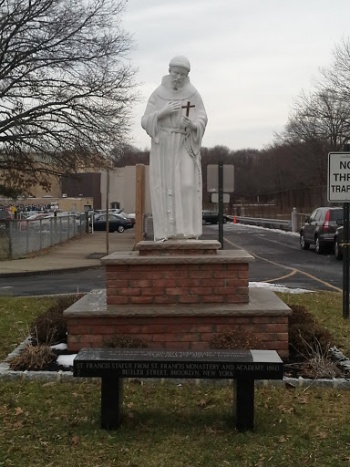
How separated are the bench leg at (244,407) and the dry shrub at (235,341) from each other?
1482 mm

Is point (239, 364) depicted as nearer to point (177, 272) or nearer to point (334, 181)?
point (177, 272)

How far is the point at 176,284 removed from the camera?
684 cm

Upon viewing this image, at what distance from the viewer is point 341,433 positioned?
4734mm

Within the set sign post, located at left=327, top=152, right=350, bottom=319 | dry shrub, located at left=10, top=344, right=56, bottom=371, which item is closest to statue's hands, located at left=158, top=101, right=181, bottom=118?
sign post, located at left=327, top=152, right=350, bottom=319

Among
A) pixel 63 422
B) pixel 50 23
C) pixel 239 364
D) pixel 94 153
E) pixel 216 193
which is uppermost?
pixel 50 23

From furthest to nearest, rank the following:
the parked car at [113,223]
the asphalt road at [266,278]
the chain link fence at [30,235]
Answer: the parked car at [113,223]
the chain link fence at [30,235]
the asphalt road at [266,278]

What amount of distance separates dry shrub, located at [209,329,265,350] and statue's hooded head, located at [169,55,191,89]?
299 centimetres

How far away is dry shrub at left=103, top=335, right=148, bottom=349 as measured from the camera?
6.39 metres

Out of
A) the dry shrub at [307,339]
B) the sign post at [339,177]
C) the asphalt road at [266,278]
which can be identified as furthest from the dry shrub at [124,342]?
the asphalt road at [266,278]

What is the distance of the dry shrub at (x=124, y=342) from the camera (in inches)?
252

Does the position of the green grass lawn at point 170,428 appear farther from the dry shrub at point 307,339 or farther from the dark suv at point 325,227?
the dark suv at point 325,227

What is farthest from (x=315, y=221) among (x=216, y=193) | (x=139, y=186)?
(x=216, y=193)

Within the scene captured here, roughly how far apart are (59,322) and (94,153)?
19.2 meters

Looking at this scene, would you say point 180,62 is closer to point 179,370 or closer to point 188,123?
point 188,123
